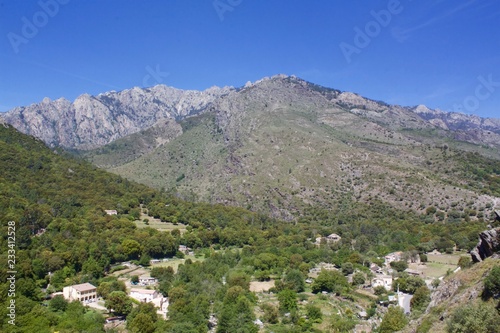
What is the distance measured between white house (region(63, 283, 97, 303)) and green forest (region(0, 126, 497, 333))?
1032 millimetres

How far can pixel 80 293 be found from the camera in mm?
36969

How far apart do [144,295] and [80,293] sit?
5900 millimetres

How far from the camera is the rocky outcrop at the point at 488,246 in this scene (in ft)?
75.9

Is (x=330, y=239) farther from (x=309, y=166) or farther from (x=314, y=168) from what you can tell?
(x=309, y=166)

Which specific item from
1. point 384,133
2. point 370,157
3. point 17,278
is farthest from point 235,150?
point 17,278

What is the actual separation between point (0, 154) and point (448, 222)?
85786 mm

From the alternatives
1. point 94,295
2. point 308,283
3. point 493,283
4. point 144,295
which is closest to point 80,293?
point 94,295

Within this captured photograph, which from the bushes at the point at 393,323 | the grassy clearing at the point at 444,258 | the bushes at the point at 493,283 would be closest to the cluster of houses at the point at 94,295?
the bushes at the point at 393,323

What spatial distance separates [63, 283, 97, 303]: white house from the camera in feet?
121

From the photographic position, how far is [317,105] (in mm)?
195375

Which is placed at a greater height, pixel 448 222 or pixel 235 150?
pixel 235 150

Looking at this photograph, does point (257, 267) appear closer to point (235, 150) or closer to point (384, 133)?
point (235, 150)

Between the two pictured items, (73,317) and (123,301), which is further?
(123,301)

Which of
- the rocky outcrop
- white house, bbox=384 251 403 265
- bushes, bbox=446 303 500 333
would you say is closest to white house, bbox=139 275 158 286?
white house, bbox=384 251 403 265
